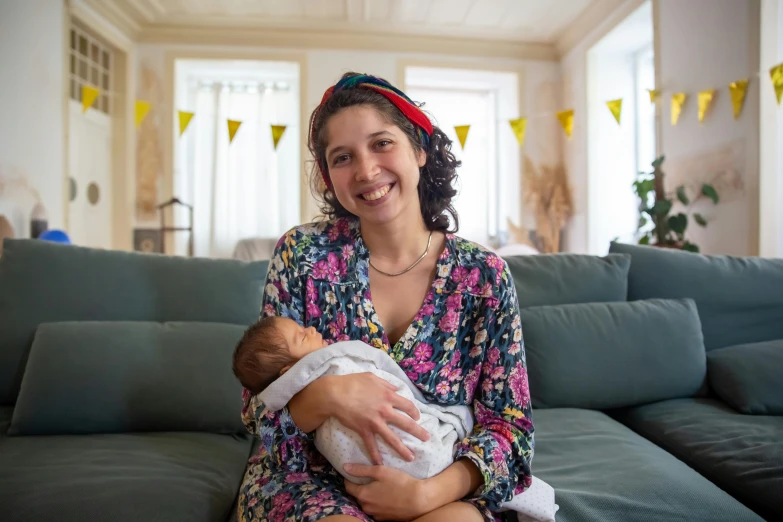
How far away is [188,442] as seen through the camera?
4.72 ft

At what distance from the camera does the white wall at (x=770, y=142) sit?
3314 millimetres

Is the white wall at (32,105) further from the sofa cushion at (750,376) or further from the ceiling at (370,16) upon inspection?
the sofa cushion at (750,376)

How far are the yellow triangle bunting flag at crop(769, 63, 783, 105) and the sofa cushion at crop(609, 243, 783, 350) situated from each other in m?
1.66

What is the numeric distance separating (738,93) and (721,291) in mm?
2181

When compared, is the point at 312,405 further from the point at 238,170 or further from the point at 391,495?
the point at 238,170

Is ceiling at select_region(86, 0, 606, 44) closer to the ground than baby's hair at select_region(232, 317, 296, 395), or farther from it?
farther from it

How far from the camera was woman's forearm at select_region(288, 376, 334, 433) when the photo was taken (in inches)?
39.1

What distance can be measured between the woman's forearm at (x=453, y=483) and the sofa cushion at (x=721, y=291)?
1.29m

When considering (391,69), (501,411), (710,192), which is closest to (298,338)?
(501,411)

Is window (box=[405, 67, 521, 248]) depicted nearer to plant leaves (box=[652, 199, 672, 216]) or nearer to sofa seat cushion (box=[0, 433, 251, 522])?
plant leaves (box=[652, 199, 672, 216])

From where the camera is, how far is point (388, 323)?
1.21 metres

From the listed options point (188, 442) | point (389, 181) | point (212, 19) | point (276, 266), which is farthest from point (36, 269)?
point (212, 19)

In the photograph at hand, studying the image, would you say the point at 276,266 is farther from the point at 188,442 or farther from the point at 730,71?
the point at 730,71

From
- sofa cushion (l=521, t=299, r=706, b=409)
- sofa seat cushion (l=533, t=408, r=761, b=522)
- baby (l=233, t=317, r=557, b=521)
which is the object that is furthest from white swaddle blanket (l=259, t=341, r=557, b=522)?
sofa cushion (l=521, t=299, r=706, b=409)
